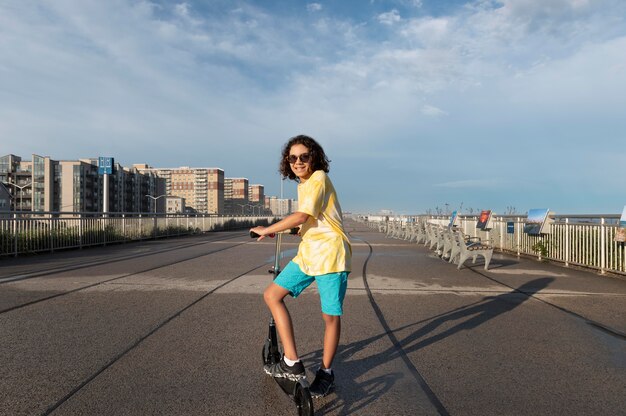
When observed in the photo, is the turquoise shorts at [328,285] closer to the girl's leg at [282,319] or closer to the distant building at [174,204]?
the girl's leg at [282,319]

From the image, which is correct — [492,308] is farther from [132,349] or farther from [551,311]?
[132,349]

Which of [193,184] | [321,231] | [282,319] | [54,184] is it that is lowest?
[282,319]

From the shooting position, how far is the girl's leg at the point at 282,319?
3121mm

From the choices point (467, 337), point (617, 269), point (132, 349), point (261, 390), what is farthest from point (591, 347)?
point (617, 269)

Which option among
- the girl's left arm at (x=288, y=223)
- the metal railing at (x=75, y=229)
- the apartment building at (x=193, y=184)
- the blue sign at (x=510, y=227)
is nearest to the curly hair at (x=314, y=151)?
the girl's left arm at (x=288, y=223)

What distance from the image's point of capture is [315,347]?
14.9ft

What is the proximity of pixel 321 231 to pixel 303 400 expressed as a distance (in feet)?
3.50

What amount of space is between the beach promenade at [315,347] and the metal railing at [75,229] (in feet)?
16.1

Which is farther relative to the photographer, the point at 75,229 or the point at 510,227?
the point at 75,229

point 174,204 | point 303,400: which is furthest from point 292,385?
point 174,204

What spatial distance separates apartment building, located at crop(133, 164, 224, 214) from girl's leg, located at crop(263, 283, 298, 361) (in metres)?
167

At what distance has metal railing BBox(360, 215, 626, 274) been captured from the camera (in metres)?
10.2

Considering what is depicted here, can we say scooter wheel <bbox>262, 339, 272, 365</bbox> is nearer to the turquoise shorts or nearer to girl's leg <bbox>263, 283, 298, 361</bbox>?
girl's leg <bbox>263, 283, 298, 361</bbox>

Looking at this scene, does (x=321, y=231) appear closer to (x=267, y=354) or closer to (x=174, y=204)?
(x=267, y=354)
